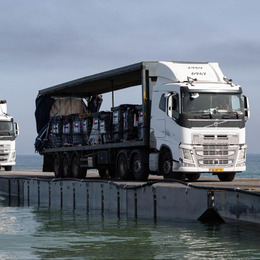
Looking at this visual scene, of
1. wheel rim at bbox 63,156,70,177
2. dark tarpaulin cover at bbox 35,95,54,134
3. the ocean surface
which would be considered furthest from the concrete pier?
dark tarpaulin cover at bbox 35,95,54,134

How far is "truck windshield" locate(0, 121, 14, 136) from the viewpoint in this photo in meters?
45.9

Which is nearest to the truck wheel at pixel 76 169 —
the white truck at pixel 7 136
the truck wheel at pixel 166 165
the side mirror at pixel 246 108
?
the truck wheel at pixel 166 165

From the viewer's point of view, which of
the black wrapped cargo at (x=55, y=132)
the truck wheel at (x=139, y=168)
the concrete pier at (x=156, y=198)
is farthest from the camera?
the black wrapped cargo at (x=55, y=132)

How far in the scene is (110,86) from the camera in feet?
109

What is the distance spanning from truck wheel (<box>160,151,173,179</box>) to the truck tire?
7696 mm

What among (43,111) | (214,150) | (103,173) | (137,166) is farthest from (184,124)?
(43,111)

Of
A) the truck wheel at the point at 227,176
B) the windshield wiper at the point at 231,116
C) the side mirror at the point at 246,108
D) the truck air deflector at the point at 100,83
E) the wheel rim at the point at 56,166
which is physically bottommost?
the truck wheel at the point at 227,176

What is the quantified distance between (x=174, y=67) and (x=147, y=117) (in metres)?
2.11

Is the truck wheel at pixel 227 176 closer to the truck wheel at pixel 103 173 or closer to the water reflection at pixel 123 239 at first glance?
the water reflection at pixel 123 239

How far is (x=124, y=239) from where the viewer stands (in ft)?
63.2

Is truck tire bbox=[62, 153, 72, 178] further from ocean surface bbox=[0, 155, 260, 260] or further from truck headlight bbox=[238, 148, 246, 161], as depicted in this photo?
truck headlight bbox=[238, 148, 246, 161]

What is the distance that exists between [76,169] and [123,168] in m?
4.38

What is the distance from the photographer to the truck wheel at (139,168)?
90.5ft

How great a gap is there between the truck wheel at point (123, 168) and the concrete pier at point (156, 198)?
1.83 meters
